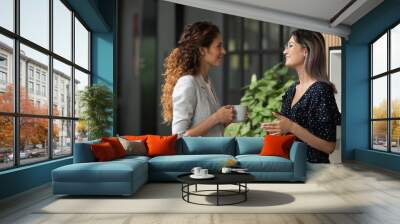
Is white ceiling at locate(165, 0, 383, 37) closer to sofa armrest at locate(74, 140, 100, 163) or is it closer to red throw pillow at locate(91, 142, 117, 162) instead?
red throw pillow at locate(91, 142, 117, 162)

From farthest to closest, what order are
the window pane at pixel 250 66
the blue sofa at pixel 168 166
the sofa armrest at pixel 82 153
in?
the window pane at pixel 250 66, the sofa armrest at pixel 82 153, the blue sofa at pixel 168 166

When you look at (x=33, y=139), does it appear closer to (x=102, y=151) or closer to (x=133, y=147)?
(x=102, y=151)

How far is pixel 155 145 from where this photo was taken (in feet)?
19.1

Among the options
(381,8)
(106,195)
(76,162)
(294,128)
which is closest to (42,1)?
(76,162)

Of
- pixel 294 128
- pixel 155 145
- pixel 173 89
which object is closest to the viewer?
pixel 294 128

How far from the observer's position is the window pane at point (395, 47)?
7.48 m

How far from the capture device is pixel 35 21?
5.57 m

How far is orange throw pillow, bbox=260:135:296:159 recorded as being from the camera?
17.9ft

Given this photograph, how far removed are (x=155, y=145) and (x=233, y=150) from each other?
1.10 metres

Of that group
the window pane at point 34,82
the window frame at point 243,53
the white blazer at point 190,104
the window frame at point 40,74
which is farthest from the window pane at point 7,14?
the window frame at point 243,53

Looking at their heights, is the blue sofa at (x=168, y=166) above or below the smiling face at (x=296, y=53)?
below

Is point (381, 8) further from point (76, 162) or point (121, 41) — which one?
point (76, 162)

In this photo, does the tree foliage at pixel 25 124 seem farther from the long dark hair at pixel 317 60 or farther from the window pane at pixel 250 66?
the window pane at pixel 250 66

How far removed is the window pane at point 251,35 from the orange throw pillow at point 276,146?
385 cm
